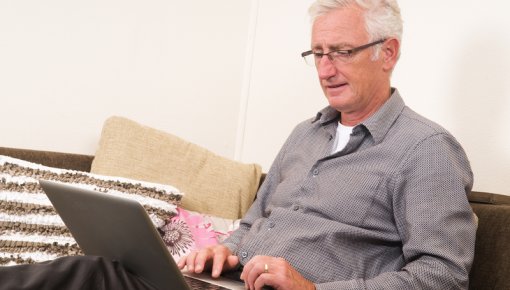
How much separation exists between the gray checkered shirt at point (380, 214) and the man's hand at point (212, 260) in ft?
0.16

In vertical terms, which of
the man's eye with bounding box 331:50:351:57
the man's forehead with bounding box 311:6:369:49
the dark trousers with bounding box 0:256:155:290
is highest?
the man's forehead with bounding box 311:6:369:49

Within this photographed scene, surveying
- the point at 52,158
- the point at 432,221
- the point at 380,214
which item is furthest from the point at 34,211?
the point at 432,221

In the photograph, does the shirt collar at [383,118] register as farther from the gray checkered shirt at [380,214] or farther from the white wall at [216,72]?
the white wall at [216,72]

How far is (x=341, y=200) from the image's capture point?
1473mm

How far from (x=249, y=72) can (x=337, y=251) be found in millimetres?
1421

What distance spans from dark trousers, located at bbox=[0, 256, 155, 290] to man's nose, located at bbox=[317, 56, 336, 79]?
28.6 inches

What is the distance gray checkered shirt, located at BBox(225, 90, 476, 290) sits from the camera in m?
1.31

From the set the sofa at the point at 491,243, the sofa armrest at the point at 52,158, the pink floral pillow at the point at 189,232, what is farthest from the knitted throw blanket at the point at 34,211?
the sofa at the point at 491,243

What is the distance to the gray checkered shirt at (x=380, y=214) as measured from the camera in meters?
1.31

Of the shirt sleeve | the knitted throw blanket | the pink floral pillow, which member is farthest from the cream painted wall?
the shirt sleeve

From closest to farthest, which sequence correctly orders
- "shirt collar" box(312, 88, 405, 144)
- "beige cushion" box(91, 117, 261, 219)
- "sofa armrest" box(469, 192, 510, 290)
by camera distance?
"sofa armrest" box(469, 192, 510, 290) < "shirt collar" box(312, 88, 405, 144) < "beige cushion" box(91, 117, 261, 219)

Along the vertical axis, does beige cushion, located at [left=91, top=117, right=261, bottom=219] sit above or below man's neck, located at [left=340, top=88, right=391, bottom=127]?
below

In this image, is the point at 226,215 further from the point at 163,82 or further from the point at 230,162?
the point at 163,82

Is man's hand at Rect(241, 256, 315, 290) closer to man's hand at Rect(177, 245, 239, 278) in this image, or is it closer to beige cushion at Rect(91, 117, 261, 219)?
man's hand at Rect(177, 245, 239, 278)
